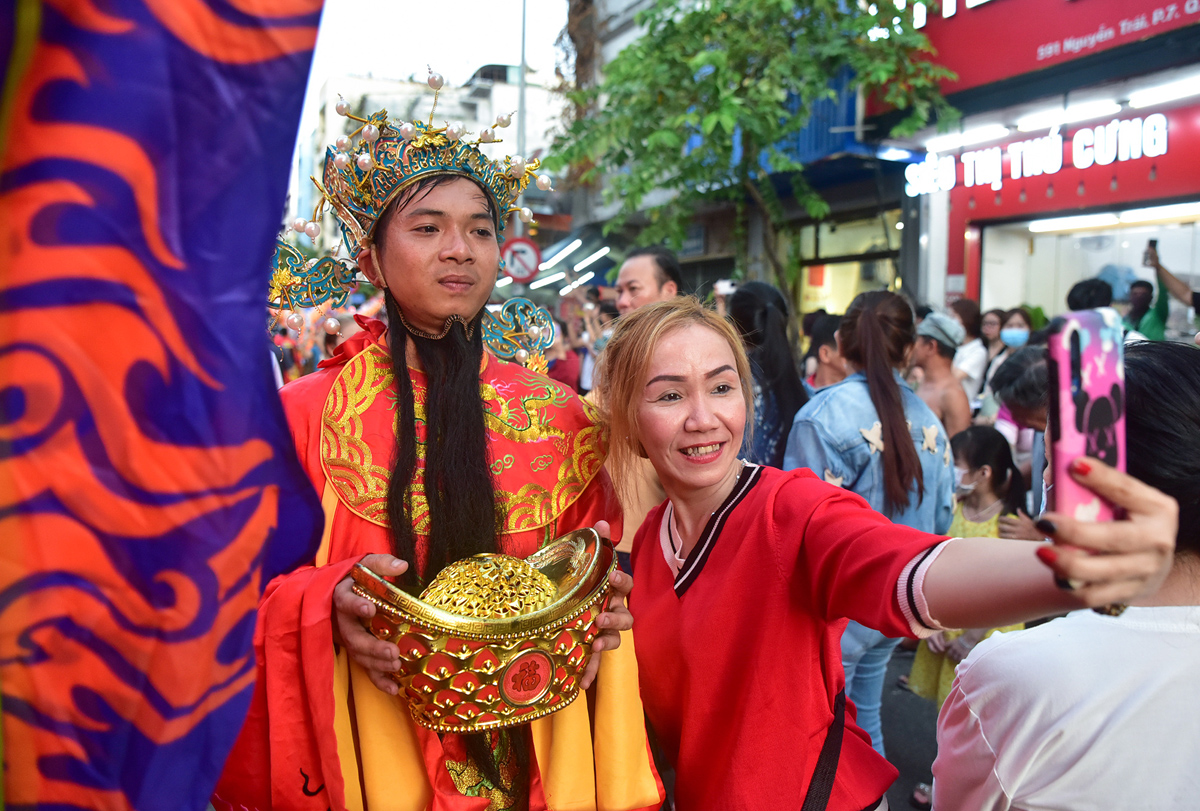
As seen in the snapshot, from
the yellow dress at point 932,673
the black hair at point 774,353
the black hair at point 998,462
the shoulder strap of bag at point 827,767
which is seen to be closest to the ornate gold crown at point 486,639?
the shoulder strap of bag at point 827,767

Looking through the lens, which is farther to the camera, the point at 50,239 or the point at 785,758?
the point at 785,758

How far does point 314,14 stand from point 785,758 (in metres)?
1.30

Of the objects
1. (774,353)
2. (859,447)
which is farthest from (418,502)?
(774,353)

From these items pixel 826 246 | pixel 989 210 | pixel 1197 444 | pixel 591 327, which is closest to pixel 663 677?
pixel 1197 444

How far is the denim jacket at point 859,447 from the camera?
2.83 metres

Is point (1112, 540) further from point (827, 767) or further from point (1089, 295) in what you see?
point (1089, 295)

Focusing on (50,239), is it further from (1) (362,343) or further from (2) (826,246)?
(2) (826,246)

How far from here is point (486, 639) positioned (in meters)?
1.15

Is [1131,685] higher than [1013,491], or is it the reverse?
[1131,685]

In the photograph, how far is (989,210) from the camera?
8.36m

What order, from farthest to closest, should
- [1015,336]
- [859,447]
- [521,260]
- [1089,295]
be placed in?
1. [521,260]
2. [1015,336]
3. [1089,295]
4. [859,447]

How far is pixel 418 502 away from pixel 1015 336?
559cm

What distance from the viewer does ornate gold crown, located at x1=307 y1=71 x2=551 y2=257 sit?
5.28ft

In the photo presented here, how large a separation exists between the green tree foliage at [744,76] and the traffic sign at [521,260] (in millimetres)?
1027
